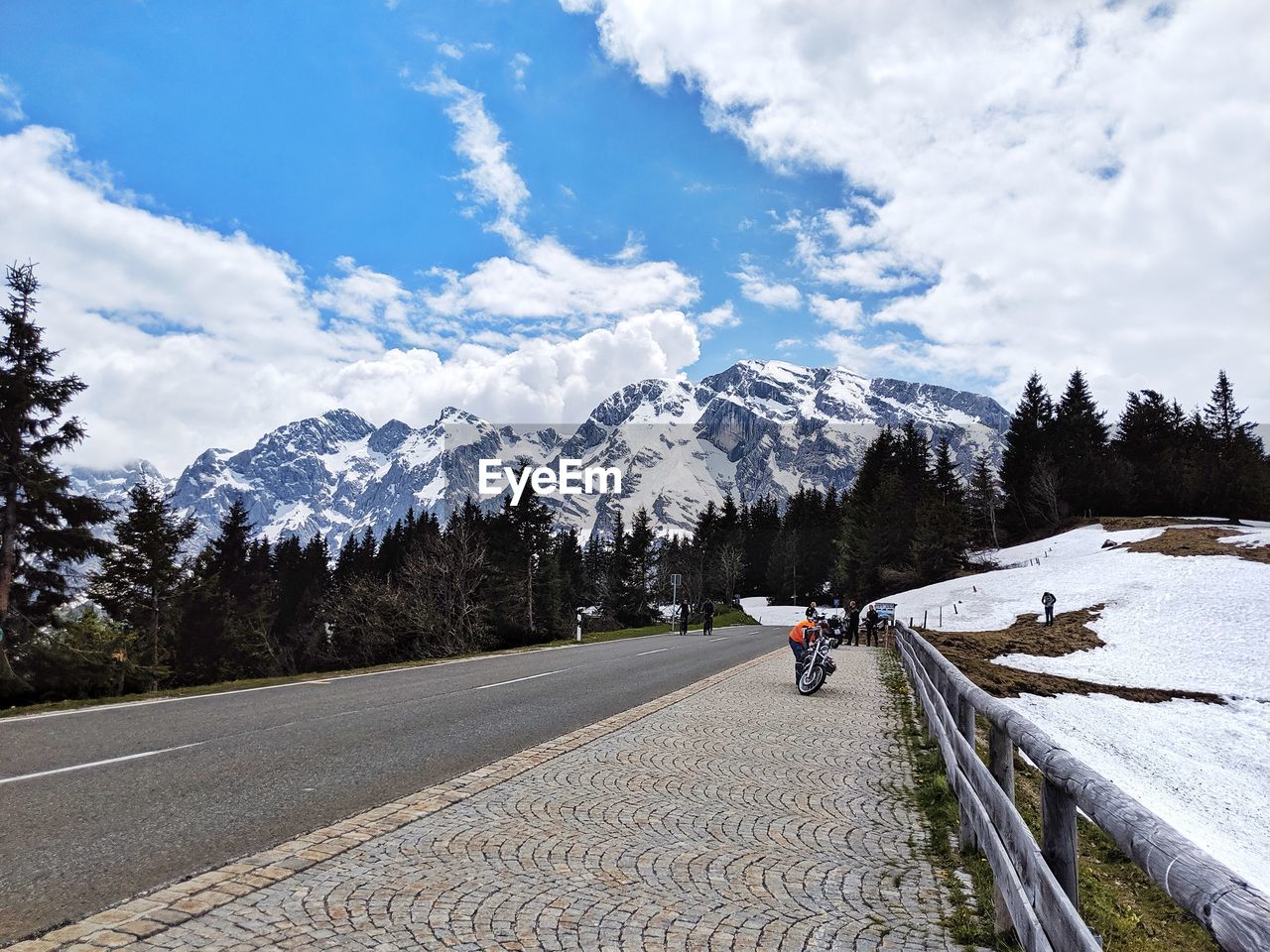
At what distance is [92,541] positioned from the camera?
24141mm

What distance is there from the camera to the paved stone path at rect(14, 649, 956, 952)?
145 inches

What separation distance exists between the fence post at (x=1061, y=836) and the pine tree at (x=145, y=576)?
122ft

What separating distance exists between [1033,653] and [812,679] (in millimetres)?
15826

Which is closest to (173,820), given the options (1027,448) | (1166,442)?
(1027,448)

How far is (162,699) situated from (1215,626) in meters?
34.7

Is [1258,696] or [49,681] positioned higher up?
[49,681]

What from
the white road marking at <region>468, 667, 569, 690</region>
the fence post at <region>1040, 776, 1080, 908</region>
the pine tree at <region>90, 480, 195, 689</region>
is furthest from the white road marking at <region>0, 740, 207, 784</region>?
the pine tree at <region>90, 480, 195, 689</region>

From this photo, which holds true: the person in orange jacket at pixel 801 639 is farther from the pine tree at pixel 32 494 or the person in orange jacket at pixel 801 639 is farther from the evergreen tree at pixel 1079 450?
the evergreen tree at pixel 1079 450

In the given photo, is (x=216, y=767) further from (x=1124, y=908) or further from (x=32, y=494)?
(x=32, y=494)

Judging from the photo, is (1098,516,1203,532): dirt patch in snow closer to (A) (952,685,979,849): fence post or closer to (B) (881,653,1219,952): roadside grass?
(B) (881,653,1219,952): roadside grass

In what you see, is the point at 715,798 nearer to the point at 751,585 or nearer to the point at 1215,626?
the point at 1215,626

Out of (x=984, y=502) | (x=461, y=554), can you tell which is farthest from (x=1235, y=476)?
(x=461, y=554)

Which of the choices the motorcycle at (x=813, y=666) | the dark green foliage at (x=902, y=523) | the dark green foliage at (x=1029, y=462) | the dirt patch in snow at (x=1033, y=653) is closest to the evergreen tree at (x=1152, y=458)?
the dark green foliage at (x=1029, y=462)

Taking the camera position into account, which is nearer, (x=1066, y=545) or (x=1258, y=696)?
(x=1258, y=696)
